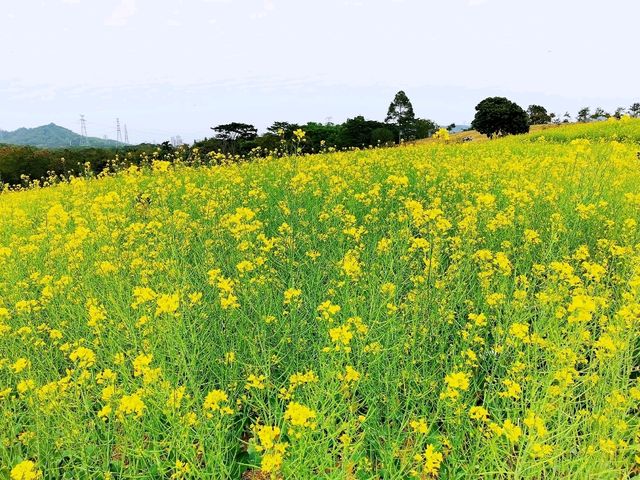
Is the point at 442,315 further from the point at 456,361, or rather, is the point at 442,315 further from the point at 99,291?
the point at 99,291

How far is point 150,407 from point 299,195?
342 centimetres

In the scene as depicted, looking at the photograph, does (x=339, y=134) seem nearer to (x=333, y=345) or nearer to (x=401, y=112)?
(x=401, y=112)

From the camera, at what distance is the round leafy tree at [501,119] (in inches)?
1809

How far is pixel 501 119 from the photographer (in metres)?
46.2

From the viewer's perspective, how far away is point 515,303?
284cm

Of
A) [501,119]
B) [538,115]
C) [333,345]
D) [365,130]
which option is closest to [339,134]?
[365,130]

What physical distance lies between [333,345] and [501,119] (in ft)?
164

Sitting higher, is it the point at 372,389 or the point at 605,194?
the point at 605,194

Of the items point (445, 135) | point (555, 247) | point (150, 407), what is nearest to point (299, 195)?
point (445, 135)

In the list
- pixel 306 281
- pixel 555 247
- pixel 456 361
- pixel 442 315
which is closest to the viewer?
pixel 456 361

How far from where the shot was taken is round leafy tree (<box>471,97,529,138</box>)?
45938mm

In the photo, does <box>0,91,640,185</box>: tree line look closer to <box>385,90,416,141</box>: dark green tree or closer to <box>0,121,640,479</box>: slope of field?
<box>385,90,416,141</box>: dark green tree

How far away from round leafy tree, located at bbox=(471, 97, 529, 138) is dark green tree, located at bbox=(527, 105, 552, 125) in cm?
Result: 1832

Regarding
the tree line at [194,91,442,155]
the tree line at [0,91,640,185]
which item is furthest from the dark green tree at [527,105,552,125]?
the tree line at [194,91,442,155]
